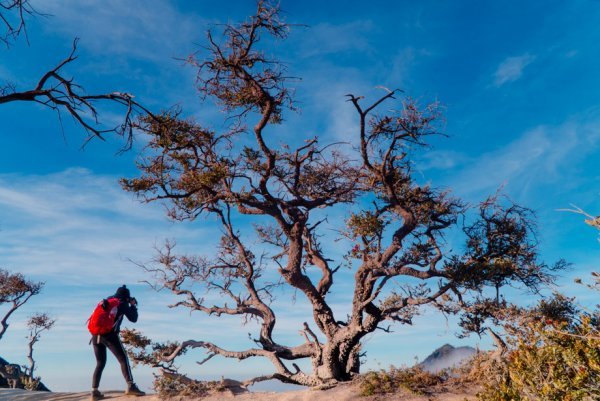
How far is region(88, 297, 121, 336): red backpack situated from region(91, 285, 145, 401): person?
11 cm

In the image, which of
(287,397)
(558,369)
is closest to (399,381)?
(287,397)

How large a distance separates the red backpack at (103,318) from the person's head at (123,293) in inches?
9.5

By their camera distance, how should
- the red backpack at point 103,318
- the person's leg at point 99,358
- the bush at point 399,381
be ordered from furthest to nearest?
the person's leg at point 99,358 → the red backpack at point 103,318 → the bush at point 399,381

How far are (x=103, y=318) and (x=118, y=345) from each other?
83cm

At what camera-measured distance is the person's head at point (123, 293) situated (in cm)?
1165

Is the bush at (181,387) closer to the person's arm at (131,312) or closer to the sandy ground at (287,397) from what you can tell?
the sandy ground at (287,397)

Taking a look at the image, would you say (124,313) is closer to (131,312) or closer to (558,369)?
(131,312)

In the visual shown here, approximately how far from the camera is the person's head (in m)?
11.7

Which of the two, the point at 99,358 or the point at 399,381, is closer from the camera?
the point at 399,381

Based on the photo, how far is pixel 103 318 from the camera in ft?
36.6

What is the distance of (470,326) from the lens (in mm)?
13219

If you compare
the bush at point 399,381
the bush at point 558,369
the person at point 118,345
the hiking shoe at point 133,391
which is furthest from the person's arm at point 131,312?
the bush at point 558,369

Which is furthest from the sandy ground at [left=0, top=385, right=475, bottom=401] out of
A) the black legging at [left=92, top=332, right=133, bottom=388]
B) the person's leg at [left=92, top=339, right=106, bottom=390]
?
the black legging at [left=92, top=332, right=133, bottom=388]

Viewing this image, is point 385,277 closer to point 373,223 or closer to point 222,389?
point 373,223
